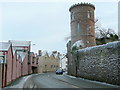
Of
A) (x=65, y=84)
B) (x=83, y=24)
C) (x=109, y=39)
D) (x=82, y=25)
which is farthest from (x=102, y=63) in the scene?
(x=109, y=39)

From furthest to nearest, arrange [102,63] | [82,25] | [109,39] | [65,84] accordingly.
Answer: [109,39] < [82,25] < [102,63] < [65,84]

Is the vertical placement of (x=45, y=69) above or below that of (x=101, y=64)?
below

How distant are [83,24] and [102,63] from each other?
70.3 feet

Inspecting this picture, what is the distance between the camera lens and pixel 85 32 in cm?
4075

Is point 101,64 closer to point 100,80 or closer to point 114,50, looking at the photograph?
point 100,80

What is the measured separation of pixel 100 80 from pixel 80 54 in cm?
852

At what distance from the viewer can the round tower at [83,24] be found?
1597 inches

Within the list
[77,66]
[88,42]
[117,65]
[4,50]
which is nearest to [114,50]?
[117,65]

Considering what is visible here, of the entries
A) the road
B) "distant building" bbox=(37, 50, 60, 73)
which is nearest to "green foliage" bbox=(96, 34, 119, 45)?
"distant building" bbox=(37, 50, 60, 73)

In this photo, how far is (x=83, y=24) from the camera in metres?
41.0

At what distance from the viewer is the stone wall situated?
17781mm

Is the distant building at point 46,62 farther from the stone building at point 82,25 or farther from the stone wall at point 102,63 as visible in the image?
the stone wall at point 102,63

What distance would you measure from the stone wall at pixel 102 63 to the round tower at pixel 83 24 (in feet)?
42.2

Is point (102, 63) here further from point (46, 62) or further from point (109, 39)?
point (46, 62)
